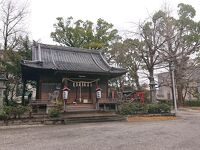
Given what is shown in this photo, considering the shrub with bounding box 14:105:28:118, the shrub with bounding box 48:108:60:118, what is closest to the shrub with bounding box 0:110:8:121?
the shrub with bounding box 14:105:28:118

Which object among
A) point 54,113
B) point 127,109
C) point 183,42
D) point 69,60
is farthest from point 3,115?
point 183,42

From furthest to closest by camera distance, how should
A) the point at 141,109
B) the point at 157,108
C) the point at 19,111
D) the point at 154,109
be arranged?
the point at 157,108, the point at 154,109, the point at 141,109, the point at 19,111

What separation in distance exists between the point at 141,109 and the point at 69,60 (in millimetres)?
9312

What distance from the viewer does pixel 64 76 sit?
21.5m

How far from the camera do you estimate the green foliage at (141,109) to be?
20.5 metres

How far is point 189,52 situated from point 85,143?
28679 millimetres

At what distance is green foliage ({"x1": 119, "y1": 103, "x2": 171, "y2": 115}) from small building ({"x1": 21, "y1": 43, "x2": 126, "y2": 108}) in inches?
77.8

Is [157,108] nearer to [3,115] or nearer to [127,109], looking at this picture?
[127,109]

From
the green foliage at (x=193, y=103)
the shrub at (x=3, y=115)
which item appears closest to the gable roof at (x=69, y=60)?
→ the shrub at (x=3, y=115)

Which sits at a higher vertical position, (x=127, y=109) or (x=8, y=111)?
(x=8, y=111)

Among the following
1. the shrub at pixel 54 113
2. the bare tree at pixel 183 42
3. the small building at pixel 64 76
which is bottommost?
the shrub at pixel 54 113

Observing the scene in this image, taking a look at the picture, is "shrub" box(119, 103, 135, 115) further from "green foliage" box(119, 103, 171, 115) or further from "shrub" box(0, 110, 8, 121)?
"shrub" box(0, 110, 8, 121)

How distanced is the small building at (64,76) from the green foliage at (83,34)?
12276 mm

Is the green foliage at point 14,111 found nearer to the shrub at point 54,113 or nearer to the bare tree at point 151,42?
the shrub at point 54,113
